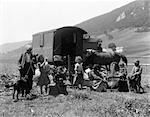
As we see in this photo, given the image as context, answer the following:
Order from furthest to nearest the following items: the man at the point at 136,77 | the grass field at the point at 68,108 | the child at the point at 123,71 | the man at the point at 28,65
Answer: the child at the point at 123,71 < the man at the point at 136,77 < the man at the point at 28,65 < the grass field at the point at 68,108

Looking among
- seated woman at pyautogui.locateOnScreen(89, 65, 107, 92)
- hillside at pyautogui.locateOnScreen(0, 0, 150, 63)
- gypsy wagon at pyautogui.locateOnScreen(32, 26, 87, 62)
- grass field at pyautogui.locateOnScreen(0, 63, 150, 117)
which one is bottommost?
grass field at pyautogui.locateOnScreen(0, 63, 150, 117)

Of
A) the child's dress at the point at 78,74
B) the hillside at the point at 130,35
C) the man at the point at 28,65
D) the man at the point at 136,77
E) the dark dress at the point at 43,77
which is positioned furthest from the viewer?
the hillside at the point at 130,35

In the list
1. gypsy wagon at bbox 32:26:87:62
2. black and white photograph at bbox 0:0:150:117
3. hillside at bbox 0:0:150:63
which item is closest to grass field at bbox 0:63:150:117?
black and white photograph at bbox 0:0:150:117

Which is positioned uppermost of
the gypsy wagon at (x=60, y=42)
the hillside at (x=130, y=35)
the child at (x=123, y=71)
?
the hillside at (x=130, y=35)

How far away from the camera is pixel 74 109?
7734 millimetres

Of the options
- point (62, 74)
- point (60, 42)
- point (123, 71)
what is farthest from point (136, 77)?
point (60, 42)

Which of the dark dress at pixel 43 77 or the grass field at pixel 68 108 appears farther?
the dark dress at pixel 43 77

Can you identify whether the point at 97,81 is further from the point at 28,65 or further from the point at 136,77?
the point at 28,65

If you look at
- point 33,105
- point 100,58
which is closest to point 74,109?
point 33,105

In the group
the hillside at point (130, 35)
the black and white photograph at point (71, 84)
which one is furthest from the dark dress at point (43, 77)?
the hillside at point (130, 35)

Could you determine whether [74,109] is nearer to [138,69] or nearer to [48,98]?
[48,98]

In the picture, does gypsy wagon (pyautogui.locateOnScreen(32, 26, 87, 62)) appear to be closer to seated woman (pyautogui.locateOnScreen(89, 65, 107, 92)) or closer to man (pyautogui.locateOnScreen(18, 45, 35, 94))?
seated woman (pyautogui.locateOnScreen(89, 65, 107, 92))

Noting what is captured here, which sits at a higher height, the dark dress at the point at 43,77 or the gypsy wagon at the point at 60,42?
the gypsy wagon at the point at 60,42

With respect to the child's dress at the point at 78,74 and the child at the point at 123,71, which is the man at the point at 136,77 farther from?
the child's dress at the point at 78,74
